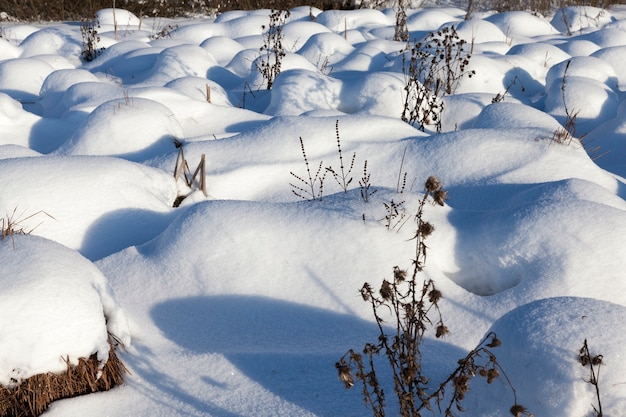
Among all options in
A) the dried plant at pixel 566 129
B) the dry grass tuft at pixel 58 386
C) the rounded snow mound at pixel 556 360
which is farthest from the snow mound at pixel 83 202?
the dried plant at pixel 566 129

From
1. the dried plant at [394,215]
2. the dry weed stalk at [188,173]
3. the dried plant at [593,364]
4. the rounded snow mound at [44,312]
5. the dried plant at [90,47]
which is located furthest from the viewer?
the dried plant at [90,47]

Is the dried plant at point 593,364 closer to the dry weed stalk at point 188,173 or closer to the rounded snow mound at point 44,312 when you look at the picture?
the rounded snow mound at point 44,312

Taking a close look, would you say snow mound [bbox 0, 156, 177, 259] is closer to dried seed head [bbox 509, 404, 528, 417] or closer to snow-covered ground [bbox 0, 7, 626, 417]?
snow-covered ground [bbox 0, 7, 626, 417]

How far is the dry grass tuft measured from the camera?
1.79 meters

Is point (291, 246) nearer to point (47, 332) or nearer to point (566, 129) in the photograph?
point (47, 332)

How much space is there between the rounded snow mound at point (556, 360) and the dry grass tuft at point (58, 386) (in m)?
1.03

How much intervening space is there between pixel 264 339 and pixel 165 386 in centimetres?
38

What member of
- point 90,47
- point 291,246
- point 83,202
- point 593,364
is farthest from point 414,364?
point 90,47

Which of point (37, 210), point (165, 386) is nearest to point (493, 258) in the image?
point (165, 386)

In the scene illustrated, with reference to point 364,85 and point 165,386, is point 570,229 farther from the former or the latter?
point 364,85

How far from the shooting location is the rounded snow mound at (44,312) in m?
1.77


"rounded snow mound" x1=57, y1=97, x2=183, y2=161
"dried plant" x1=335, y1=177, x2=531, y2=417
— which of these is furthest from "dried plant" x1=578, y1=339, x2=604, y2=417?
"rounded snow mound" x1=57, y1=97, x2=183, y2=161

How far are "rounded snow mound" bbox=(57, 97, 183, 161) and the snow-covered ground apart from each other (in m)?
0.01

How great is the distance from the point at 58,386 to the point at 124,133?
2.23m
